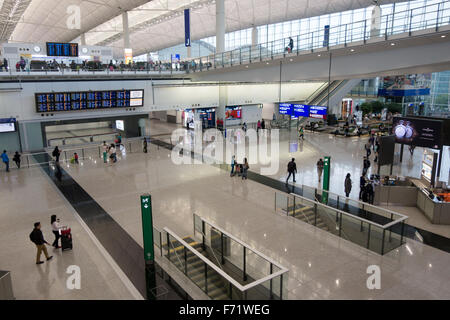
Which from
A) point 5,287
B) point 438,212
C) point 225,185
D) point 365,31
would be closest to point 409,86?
point 365,31

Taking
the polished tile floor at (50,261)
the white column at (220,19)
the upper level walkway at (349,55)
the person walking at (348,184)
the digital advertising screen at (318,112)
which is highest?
the white column at (220,19)

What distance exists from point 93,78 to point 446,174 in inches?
999

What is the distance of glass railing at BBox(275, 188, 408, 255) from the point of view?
9.08 m

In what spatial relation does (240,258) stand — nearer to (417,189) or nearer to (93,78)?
(417,189)

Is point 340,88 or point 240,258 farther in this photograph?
point 340,88

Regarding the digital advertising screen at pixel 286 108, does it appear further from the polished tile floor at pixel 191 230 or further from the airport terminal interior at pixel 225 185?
the polished tile floor at pixel 191 230

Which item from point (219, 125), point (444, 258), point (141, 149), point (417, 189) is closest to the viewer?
point (444, 258)

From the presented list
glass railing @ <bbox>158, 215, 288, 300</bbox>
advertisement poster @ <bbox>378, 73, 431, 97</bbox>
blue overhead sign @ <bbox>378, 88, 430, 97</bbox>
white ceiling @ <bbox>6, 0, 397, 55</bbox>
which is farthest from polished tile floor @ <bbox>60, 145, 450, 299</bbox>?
advertisement poster @ <bbox>378, 73, 431, 97</bbox>

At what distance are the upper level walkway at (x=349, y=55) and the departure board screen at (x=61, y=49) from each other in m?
1.19

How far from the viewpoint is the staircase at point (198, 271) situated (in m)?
6.97

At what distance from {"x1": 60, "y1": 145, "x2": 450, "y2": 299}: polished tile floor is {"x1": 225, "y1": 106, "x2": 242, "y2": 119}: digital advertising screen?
17.5 metres

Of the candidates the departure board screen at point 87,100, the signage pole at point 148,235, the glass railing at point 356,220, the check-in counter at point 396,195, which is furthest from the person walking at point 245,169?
the departure board screen at point 87,100

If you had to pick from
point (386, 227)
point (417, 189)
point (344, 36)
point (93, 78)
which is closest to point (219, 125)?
point (93, 78)

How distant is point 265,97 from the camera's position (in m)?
37.3
